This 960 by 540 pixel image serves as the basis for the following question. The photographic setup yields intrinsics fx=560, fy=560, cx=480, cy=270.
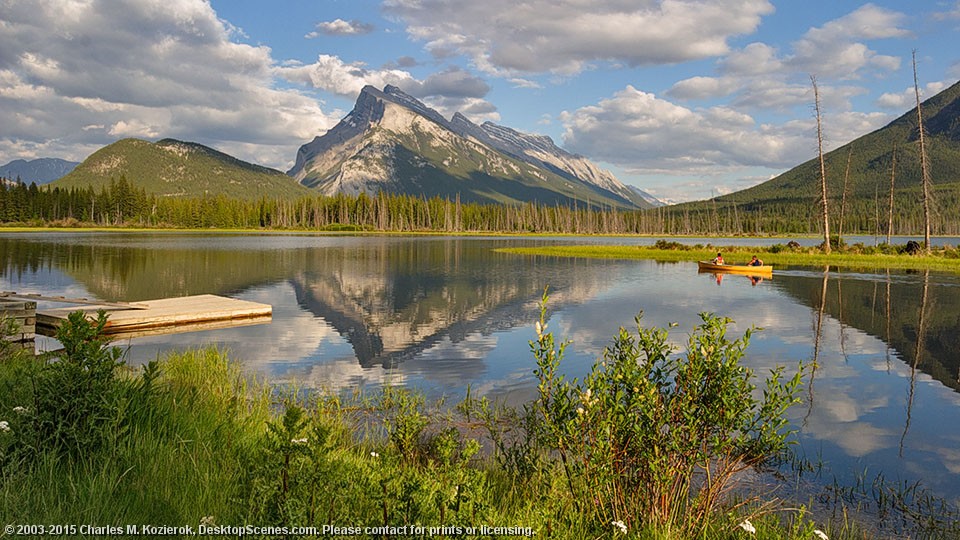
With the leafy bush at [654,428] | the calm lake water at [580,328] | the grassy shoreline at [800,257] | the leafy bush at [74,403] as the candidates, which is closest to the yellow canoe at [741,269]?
the calm lake water at [580,328]

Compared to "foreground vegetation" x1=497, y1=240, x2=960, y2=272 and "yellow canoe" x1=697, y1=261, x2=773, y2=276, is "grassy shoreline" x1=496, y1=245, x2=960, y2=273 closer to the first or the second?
"foreground vegetation" x1=497, y1=240, x2=960, y2=272

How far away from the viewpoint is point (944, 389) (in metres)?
15.8

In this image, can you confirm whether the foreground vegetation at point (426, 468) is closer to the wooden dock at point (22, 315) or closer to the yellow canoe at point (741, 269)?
the wooden dock at point (22, 315)

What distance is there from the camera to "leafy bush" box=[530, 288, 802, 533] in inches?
239

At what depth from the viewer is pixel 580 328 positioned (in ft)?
84.0

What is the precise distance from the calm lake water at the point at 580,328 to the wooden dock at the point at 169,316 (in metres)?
1.43

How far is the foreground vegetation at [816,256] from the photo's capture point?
196ft

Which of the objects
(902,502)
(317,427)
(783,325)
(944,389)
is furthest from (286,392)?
(783,325)

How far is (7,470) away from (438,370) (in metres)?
12.6

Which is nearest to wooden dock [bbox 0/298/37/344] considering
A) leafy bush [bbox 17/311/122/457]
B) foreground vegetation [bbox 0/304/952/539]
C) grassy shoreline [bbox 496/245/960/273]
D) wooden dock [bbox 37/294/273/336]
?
wooden dock [bbox 37/294/273/336]

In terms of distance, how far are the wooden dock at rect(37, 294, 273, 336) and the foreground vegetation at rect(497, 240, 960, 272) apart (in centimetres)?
5762

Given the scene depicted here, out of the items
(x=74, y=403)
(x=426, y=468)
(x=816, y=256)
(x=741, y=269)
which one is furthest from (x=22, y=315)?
(x=816, y=256)

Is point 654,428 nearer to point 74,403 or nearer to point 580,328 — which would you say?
point 74,403

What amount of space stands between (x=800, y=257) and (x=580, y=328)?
55.1 m
